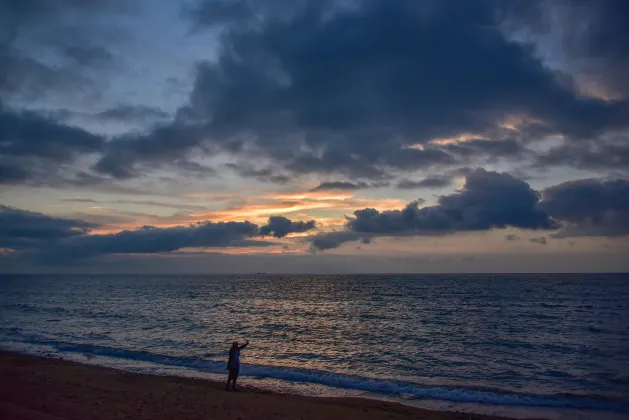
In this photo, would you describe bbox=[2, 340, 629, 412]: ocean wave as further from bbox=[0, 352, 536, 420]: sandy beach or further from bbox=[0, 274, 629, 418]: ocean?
bbox=[0, 352, 536, 420]: sandy beach

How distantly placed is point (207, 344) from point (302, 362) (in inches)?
366

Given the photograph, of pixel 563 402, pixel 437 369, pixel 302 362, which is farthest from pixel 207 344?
pixel 563 402

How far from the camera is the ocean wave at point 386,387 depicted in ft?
61.3

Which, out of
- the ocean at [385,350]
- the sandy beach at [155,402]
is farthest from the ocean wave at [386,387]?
the sandy beach at [155,402]

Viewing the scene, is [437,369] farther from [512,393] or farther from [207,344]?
[207,344]

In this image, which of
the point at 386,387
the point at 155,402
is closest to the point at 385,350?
the point at 386,387

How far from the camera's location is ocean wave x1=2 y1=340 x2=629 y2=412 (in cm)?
1867

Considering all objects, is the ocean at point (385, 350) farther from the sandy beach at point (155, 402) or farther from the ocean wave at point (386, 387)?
Result: the sandy beach at point (155, 402)

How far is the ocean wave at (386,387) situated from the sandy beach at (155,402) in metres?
3.09

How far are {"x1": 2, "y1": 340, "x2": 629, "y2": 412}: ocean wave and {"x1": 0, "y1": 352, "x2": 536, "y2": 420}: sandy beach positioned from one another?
3.09 meters

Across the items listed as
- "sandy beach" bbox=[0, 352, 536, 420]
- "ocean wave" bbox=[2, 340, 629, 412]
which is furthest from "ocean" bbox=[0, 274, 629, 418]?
"sandy beach" bbox=[0, 352, 536, 420]

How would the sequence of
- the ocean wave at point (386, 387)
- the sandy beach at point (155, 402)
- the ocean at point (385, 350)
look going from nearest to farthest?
the sandy beach at point (155, 402) → the ocean wave at point (386, 387) → the ocean at point (385, 350)

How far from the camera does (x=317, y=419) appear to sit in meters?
14.5

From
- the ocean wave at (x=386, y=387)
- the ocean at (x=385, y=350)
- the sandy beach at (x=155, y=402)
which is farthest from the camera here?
the ocean at (x=385, y=350)
